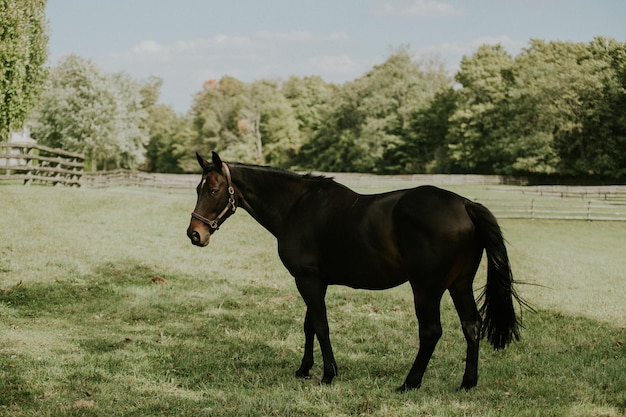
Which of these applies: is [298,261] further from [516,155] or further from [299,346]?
[516,155]

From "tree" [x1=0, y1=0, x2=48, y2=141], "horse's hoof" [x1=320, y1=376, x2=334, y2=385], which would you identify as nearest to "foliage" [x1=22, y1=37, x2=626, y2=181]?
"tree" [x1=0, y1=0, x2=48, y2=141]

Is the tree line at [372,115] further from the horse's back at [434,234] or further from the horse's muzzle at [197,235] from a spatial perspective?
the horse's back at [434,234]

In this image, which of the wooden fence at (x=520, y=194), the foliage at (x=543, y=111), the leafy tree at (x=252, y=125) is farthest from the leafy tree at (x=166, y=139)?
the foliage at (x=543, y=111)

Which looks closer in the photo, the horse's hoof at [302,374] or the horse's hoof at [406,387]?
the horse's hoof at [406,387]

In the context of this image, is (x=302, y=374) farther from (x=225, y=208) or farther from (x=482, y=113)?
(x=482, y=113)

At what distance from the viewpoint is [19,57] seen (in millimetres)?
26734

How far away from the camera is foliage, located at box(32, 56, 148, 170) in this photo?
167 ft

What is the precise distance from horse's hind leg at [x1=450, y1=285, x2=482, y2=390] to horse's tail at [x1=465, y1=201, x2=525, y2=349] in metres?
0.15

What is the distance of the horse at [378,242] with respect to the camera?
5.26 m

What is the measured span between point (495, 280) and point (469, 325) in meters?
0.53

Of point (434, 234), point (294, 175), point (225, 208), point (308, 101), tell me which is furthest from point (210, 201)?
point (308, 101)

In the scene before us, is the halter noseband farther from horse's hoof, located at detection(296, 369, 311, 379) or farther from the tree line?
the tree line

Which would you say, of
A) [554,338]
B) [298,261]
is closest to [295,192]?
[298,261]

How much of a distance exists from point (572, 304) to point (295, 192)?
6930 millimetres
